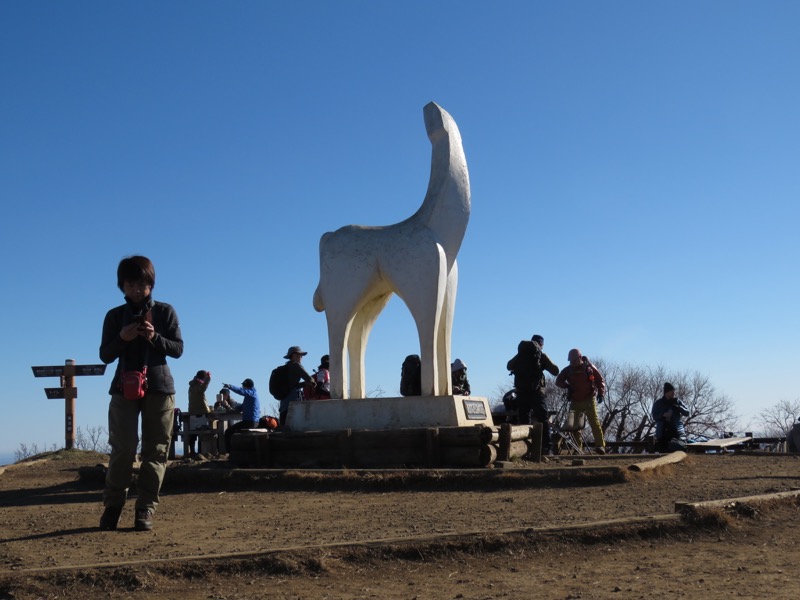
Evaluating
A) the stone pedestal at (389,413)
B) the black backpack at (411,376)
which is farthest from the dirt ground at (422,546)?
the black backpack at (411,376)

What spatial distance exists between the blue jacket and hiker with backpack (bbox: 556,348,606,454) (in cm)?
488

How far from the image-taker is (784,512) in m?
6.26

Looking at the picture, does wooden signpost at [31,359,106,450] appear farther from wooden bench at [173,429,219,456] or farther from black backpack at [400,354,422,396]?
black backpack at [400,354,422,396]

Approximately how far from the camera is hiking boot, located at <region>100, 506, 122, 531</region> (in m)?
5.93

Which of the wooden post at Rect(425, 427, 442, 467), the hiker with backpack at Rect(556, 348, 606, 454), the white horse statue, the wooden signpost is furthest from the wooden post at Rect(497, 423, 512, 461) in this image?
the wooden signpost

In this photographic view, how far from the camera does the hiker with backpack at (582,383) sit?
13227mm

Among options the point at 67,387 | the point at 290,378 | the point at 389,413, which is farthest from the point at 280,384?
the point at 67,387

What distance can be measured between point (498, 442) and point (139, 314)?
496 cm

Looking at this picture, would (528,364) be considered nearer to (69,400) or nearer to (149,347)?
(149,347)

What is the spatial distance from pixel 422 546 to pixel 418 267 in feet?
17.7

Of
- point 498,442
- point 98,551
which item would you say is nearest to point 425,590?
point 98,551

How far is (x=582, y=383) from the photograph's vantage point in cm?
1326

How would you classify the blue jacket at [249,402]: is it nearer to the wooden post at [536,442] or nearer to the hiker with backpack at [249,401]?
the hiker with backpack at [249,401]

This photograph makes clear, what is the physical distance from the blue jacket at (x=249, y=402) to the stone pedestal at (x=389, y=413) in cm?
367
